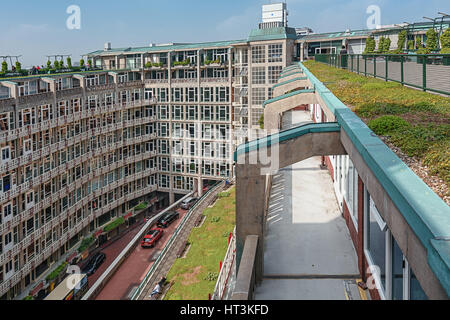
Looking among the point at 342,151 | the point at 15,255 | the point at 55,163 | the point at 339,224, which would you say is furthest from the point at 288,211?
the point at 55,163

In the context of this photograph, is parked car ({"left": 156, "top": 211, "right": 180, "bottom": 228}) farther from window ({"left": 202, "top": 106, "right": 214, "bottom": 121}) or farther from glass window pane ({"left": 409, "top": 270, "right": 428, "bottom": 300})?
glass window pane ({"left": 409, "top": 270, "right": 428, "bottom": 300})

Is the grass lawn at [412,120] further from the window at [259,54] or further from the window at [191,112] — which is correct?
the window at [191,112]

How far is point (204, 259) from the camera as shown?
25.2 meters

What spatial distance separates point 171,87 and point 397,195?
5661 centimetres

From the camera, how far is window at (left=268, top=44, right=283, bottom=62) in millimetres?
53156

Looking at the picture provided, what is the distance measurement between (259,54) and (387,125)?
157 feet

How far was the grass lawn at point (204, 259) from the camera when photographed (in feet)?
72.3

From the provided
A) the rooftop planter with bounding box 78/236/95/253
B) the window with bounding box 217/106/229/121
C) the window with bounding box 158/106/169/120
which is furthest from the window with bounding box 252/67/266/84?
the rooftop planter with bounding box 78/236/95/253

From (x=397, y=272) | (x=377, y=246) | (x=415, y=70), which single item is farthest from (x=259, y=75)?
(x=397, y=272)

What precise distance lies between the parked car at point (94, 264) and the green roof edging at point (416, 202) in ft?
119

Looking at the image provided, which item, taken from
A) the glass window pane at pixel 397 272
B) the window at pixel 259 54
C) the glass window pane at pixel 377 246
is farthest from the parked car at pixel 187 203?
the glass window pane at pixel 397 272

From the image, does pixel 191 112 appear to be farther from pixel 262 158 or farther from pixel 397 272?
pixel 397 272

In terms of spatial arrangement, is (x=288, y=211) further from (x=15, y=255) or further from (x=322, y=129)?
(x=15, y=255)
